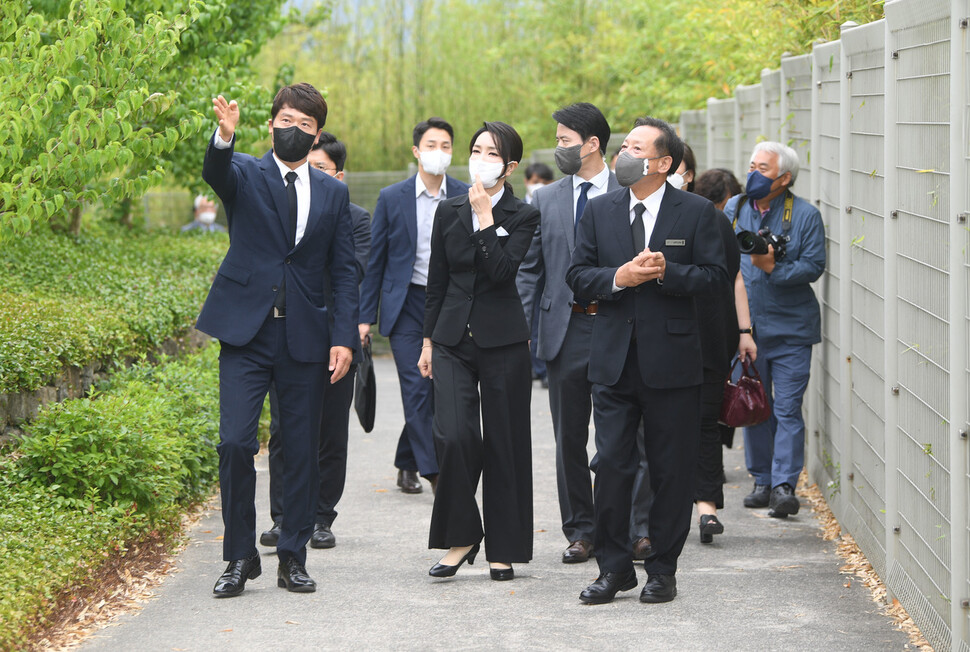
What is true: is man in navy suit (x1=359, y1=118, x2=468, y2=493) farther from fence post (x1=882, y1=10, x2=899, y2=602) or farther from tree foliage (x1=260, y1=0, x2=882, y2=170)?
tree foliage (x1=260, y1=0, x2=882, y2=170)

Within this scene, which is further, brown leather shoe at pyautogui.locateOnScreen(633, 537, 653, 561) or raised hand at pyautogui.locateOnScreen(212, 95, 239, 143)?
brown leather shoe at pyautogui.locateOnScreen(633, 537, 653, 561)

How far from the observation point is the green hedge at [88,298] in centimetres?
783

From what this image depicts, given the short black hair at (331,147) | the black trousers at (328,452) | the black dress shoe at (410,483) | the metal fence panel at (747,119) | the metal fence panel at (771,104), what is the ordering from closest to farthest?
the black trousers at (328,452)
the short black hair at (331,147)
the black dress shoe at (410,483)
the metal fence panel at (771,104)
the metal fence panel at (747,119)

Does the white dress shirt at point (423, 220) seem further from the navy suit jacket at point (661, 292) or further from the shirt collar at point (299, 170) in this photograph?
the navy suit jacket at point (661, 292)

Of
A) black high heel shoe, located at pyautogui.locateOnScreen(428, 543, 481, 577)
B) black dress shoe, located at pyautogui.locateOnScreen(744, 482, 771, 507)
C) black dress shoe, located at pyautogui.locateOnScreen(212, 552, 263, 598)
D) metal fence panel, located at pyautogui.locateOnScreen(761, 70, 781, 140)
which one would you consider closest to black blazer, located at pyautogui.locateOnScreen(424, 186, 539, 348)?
black high heel shoe, located at pyautogui.locateOnScreen(428, 543, 481, 577)

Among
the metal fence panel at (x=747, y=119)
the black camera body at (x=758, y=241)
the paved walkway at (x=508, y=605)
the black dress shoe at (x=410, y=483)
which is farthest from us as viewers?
the metal fence panel at (x=747, y=119)

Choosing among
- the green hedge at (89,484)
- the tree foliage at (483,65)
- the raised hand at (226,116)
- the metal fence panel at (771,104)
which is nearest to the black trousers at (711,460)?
the green hedge at (89,484)

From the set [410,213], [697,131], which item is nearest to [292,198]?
[410,213]

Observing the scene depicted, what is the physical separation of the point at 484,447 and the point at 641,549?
43.7 inches

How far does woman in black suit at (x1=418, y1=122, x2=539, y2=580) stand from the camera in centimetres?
678

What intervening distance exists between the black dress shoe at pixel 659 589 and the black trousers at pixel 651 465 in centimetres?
4

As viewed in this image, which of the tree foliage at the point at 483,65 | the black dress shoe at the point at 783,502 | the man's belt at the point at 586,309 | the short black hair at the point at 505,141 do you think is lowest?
the black dress shoe at the point at 783,502

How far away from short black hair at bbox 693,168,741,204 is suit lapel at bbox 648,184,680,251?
2385mm

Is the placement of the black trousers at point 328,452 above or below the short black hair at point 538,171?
below
